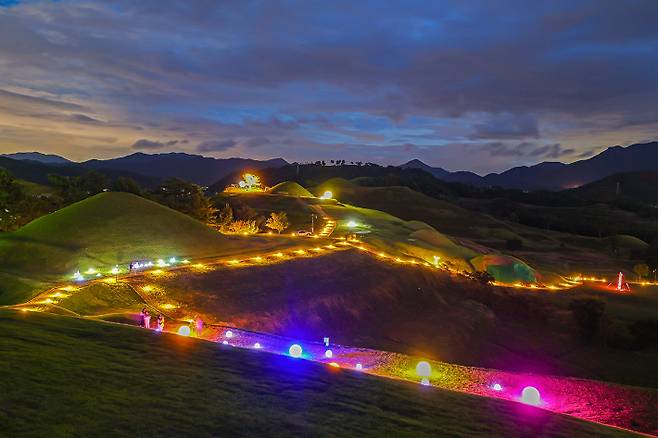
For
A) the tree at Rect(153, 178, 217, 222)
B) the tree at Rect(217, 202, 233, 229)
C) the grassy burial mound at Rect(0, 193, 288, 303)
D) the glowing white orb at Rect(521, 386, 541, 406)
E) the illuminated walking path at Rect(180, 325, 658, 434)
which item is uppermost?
the tree at Rect(153, 178, 217, 222)

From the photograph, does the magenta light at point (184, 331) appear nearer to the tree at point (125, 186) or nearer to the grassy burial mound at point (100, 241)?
the grassy burial mound at point (100, 241)

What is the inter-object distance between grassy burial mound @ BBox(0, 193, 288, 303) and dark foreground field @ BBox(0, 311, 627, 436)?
14753 mm

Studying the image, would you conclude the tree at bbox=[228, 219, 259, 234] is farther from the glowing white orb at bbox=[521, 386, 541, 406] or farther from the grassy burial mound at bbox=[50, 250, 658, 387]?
the glowing white orb at bbox=[521, 386, 541, 406]

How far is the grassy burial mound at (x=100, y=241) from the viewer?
108ft

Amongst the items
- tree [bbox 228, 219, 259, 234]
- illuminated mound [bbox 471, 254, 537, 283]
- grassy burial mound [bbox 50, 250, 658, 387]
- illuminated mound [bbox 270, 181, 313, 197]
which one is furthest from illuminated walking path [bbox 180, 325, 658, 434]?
illuminated mound [bbox 270, 181, 313, 197]

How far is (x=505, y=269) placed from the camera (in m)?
59.2

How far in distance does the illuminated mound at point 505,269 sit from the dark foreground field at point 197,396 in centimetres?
4679

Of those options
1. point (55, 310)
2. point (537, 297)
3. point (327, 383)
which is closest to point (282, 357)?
point (327, 383)

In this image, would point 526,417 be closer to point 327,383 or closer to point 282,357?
point 327,383

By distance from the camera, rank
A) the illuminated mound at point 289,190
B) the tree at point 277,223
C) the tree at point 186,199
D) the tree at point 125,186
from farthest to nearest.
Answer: the illuminated mound at point 289,190 → the tree at point 125,186 → the tree at point 277,223 → the tree at point 186,199

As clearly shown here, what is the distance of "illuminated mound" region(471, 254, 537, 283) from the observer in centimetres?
5834

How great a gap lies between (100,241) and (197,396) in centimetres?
3152

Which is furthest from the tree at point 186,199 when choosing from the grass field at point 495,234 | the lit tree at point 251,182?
the grass field at point 495,234

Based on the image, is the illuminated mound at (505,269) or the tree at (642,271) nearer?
the illuminated mound at (505,269)
